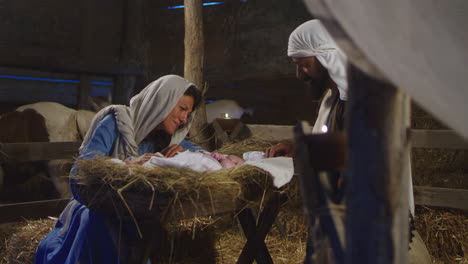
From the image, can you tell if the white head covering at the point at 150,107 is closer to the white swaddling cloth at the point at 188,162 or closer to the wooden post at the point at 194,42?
the white swaddling cloth at the point at 188,162

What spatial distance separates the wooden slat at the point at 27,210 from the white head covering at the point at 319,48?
343cm

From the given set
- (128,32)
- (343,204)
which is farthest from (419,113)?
(128,32)

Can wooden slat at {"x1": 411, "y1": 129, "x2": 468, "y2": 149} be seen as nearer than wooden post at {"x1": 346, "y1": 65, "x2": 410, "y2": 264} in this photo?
No

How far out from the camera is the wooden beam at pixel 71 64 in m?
7.55

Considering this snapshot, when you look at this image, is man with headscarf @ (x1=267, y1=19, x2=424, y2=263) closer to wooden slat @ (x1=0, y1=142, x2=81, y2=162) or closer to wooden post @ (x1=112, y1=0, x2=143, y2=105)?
wooden slat @ (x1=0, y1=142, x2=81, y2=162)

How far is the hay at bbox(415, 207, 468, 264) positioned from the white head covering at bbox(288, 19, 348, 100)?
Answer: 2.53m

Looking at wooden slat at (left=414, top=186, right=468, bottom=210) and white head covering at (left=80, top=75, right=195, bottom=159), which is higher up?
white head covering at (left=80, top=75, right=195, bottom=159)

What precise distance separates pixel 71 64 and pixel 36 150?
3.17 m

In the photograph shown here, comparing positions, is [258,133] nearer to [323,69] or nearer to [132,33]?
[323,69]

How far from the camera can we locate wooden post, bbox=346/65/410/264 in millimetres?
1601

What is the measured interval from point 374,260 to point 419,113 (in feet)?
13.2

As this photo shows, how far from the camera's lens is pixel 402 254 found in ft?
5.39

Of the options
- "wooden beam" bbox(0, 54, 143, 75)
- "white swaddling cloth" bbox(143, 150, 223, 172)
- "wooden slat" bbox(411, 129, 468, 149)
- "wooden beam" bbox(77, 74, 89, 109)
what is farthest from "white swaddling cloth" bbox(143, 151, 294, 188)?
"wooden beam" bbox(77, 74, 89, 109)

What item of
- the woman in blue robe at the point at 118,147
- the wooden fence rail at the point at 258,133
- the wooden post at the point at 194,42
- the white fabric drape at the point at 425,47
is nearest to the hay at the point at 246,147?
the woman in blue robe at the point at 118,147
